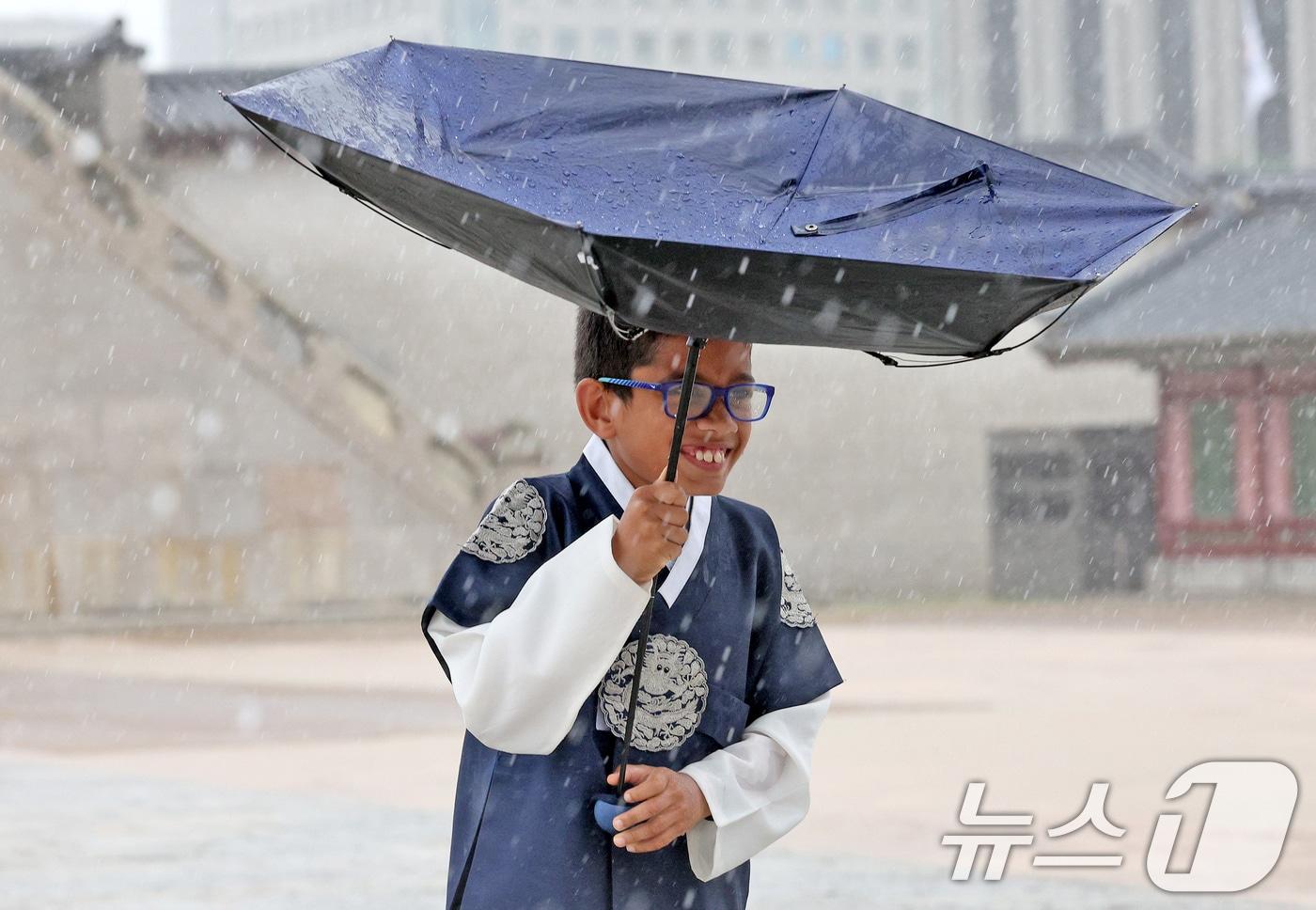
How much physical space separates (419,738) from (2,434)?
27.4 ft

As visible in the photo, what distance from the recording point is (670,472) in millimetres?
1501

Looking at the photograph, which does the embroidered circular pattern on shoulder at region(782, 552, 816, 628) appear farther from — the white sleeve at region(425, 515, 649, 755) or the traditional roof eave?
the traditional roof eave

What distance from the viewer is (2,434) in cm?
1427

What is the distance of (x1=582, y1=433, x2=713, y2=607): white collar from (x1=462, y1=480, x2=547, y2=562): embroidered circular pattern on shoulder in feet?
0.26

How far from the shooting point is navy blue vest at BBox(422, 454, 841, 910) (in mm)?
1564

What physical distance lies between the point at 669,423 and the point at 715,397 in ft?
0.20

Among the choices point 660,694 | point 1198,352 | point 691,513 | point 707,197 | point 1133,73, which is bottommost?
point 1198,352

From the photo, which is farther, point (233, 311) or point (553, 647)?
point (233, 311)

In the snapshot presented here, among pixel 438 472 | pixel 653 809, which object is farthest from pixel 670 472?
pixel 438 472

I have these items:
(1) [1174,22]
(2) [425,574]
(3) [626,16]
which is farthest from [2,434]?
(3) [626,16]

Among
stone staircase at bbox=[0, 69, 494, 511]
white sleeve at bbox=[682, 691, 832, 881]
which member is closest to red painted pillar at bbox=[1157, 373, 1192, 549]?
stone staircase at bbox=[0, 69, 494, 511]

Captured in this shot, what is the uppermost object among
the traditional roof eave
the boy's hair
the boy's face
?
the boy's hair

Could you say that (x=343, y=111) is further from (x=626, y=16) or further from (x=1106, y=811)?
(x=626, y=16)

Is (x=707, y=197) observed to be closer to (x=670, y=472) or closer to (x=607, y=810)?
(x=670, y=472)
